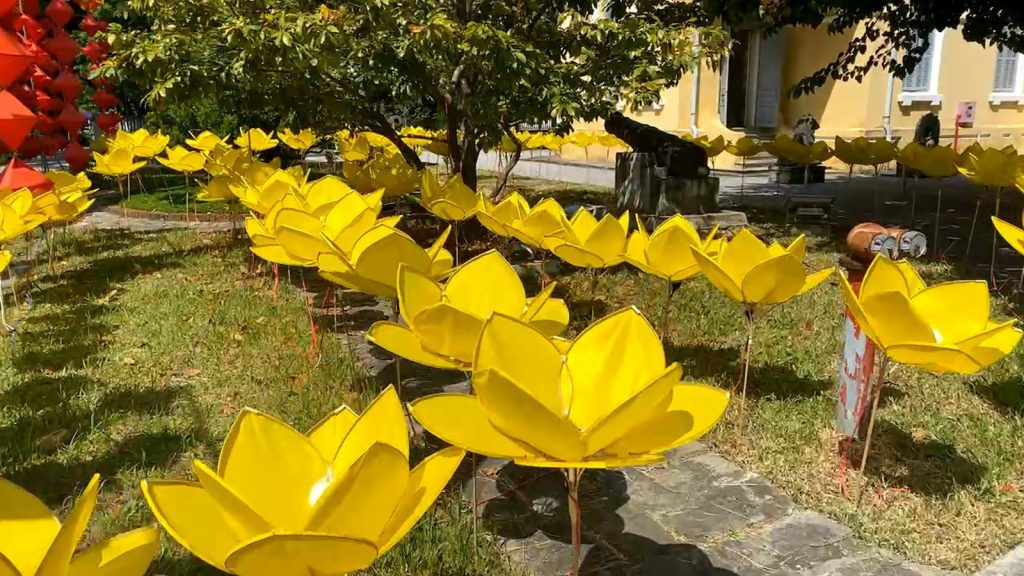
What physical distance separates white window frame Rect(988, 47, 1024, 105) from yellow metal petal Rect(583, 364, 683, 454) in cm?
1966

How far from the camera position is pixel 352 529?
1.03 m

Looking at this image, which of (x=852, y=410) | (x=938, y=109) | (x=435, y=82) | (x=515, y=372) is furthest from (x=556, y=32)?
(x=938, y=109)

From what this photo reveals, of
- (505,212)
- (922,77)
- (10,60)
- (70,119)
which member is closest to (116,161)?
(70,119)

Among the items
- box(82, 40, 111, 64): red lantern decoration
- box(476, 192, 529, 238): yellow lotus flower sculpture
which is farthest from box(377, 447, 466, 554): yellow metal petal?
box(82, 40, 111, 64): red lantern decoration

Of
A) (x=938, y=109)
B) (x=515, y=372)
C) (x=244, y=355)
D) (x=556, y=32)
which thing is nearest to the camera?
(x=515, y=372)

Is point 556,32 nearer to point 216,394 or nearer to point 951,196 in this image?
point 216,394

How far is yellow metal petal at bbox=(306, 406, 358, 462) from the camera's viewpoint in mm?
1299

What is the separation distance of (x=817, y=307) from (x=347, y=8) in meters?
3.57

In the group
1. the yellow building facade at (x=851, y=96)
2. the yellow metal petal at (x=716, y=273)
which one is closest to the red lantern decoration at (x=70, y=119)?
the yellow metal petal at (x=716, y=273)

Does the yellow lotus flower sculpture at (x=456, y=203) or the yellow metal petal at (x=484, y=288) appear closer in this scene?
the yellow metal petal at (x=484, y=288)

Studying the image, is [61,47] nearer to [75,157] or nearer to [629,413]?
[75,157]

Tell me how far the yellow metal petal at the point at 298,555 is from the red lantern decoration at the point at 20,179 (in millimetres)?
3924

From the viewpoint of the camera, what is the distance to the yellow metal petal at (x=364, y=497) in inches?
39.4

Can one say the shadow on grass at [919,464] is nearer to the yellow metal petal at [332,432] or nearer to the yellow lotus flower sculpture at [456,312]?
the yellow lotus flower sculpture at [456,312]
